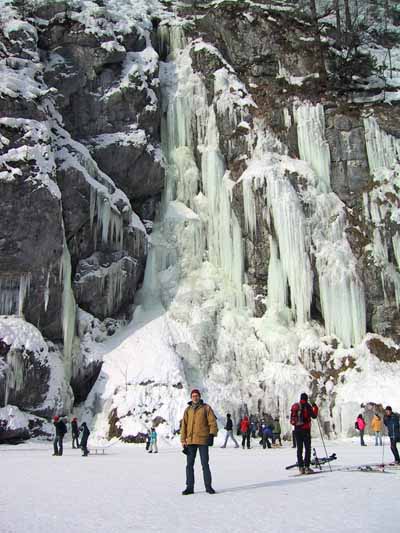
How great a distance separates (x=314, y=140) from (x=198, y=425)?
2741 centimetres

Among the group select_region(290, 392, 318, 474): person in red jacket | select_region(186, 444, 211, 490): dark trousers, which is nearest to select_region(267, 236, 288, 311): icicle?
select_region(290, 392, 318, 474): person in red jacket

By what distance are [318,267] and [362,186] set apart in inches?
226

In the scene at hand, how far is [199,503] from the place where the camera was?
677 centimetres

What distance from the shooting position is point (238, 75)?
3650 cm

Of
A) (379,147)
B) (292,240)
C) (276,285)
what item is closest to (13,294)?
(276,285)

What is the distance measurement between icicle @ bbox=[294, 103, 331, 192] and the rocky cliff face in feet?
0.36

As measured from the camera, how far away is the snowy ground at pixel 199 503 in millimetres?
5363

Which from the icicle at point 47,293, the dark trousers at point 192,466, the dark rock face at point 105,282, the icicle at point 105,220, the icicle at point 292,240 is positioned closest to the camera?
the dark trousers at point 192,466

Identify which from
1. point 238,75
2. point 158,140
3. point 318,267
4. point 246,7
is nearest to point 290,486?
point 318,267

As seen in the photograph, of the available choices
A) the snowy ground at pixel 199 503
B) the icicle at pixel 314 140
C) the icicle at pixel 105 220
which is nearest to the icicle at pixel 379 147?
the icicle at pixel 314 140

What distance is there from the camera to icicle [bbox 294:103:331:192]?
32.7m

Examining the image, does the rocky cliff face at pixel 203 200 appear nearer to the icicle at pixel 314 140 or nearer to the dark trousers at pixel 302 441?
the icicle at pixel 314 140

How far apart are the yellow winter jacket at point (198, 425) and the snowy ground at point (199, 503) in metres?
0.69

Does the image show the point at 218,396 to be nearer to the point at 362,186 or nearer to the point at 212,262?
the point at 212,262
